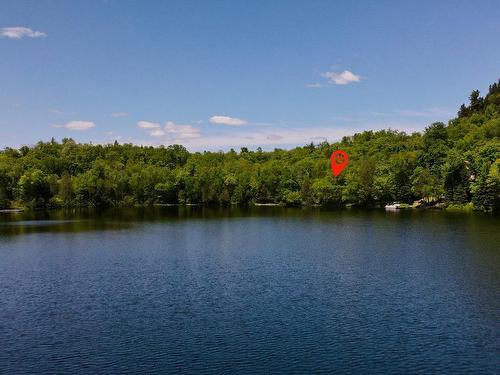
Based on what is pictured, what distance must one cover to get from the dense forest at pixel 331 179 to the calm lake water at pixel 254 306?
57.7 m

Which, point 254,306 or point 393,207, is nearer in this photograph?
point 254,306

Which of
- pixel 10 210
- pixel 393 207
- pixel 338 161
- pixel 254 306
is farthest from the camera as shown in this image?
pixel 338 161

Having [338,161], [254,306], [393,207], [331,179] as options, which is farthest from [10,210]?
[254,306]

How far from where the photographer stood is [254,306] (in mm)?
36812

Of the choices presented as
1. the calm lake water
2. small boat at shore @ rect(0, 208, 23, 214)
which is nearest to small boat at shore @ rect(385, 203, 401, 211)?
the calm lake water

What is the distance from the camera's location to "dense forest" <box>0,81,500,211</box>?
123 meters

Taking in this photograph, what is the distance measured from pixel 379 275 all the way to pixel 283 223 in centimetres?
5276

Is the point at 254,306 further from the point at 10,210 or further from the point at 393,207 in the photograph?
the point at 10,210

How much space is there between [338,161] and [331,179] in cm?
1640

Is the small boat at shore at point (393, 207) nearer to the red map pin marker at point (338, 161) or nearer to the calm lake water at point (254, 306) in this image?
the red map pin marker at point (338, 161)

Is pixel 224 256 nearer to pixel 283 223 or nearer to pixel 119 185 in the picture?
pixel 283 223

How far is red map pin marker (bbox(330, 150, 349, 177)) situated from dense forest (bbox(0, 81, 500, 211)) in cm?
293

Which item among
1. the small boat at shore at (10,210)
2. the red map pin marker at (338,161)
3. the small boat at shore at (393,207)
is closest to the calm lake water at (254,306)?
the small boat at shore at (393,207)

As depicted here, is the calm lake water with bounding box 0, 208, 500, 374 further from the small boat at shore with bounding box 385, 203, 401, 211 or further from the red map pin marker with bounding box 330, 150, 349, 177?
the red map pin marker with bounding box 330, 150, 349, 177
